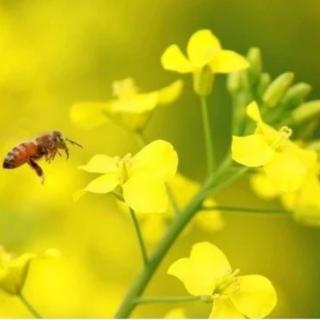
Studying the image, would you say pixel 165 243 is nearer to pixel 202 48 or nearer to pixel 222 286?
pixel 222 286

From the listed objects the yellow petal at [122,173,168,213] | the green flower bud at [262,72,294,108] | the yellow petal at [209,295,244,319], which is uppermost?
the green flower bud at [262,72,294,108]

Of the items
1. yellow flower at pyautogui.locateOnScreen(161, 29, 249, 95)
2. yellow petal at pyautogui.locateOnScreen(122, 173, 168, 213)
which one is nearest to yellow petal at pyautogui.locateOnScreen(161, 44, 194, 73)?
yellow flower at pyautogui.locateOnScreen(161, 29, 249, 95)

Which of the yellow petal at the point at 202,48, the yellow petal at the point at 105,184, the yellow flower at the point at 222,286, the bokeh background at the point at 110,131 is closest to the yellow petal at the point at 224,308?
the yellow flower at the point at 222,286

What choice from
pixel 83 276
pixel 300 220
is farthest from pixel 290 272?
pixel 300 220

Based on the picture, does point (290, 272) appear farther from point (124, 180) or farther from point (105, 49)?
point (124, 180)

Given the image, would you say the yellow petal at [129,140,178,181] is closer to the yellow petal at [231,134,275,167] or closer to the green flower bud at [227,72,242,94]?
the yellow petal at [231,134,275,167]

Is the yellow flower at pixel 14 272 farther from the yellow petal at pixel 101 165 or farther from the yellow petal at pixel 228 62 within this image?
the yellow petal at pixel 228 62

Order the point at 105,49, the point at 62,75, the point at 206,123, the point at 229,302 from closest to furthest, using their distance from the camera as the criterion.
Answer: the point at 229,302
the point at 206,123
the point at 62,75
the point at 105,49

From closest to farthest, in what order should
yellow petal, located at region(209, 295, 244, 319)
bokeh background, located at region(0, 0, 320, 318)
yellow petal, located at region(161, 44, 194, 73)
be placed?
yellow petal, located at region(209, 295, 244, 319), yellow petal, located at region(161, 44, 194, 73), bokeh background, located at region(0, 0, 320, 318)
